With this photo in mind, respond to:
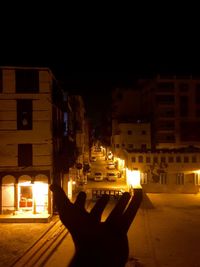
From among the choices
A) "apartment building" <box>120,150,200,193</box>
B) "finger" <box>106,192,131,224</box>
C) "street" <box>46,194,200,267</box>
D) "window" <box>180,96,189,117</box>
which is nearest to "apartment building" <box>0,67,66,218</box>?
"street" <box>46,194,200,267</box>

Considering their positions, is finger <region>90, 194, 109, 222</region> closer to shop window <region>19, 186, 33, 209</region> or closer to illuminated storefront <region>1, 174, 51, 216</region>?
illuminated storefront <region>1, 174, 51, 216</region>

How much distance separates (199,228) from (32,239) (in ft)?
34.4

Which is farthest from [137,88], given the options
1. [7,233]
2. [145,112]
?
[7,233]

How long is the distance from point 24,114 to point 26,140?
179cm

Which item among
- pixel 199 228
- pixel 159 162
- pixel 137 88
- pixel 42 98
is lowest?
pixel 199 228

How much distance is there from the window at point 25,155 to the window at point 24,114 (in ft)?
4.29

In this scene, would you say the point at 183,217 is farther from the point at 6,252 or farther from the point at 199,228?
the point at 6,252

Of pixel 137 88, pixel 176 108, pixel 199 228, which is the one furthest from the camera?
pixel 137 88

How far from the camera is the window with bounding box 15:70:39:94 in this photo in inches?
915

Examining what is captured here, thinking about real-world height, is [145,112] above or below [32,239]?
above

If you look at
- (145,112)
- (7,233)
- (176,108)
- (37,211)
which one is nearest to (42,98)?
(37,211)

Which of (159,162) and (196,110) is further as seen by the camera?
(196,110)

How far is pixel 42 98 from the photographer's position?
23406 mm

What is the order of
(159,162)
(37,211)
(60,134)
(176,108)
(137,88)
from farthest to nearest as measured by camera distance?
(137,88), (176,108), (159,162), (60,134), (37,211)
